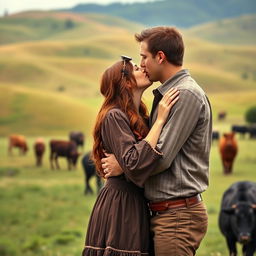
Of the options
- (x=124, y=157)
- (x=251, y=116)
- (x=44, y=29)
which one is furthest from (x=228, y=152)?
(x=44, y=29)

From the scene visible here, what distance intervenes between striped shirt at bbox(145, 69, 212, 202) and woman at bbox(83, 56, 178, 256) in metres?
0.06

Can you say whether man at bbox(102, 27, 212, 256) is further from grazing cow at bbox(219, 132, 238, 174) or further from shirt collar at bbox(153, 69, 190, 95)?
grazing cow at bbox(219, 132, 238, 174)

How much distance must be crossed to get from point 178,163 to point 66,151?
24872mm

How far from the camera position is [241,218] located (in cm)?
983

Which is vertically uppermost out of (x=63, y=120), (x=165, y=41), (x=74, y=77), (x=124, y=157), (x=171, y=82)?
(x=165, y=41)

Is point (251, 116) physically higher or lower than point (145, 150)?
lower

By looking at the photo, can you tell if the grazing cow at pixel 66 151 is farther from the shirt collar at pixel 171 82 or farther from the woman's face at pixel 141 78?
the shirt collar at pixel 171 82

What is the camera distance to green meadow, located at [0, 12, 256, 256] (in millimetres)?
15383

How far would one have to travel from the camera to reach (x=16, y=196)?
68.0 ft

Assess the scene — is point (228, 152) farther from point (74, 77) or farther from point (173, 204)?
point (74, 77)

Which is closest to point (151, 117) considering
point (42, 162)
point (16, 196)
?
point (16, 196)

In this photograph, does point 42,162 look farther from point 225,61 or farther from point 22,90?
point 225,61

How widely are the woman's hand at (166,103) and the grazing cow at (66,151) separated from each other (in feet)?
79.1

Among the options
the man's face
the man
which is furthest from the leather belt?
the man's face
